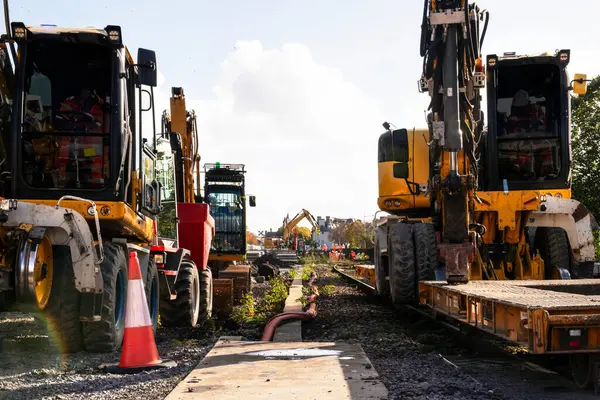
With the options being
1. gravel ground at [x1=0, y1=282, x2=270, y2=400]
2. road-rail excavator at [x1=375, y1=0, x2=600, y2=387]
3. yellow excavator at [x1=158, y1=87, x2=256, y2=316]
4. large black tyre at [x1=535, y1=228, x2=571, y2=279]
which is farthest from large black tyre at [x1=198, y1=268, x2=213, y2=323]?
large black tyre at [x1=535, y1=228, x2=571, y2=279]

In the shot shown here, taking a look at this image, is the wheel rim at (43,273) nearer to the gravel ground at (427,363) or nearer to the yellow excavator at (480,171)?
the gravel ground at (427,363)

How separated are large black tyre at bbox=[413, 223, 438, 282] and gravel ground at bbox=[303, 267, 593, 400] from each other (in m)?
0.81

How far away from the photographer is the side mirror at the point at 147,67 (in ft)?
28.7

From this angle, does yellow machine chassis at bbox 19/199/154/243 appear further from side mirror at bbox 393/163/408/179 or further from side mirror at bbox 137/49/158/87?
side mirror at bbox 393/163/408/179

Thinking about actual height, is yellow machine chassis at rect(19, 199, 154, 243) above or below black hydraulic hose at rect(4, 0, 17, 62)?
below

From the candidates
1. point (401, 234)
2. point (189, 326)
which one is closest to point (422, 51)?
point (401, 234)

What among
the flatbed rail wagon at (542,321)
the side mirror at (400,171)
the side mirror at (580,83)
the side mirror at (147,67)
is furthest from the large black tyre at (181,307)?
the side mirror at (580,83)

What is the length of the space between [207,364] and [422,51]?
5967mm

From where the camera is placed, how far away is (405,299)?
1102cm

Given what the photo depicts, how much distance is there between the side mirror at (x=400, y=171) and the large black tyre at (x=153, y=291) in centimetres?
420

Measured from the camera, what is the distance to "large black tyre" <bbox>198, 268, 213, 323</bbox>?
1345cm

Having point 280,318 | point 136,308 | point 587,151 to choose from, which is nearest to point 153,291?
point 280,318

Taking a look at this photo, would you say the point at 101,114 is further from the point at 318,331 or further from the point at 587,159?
the point at 587,159

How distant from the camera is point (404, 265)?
11.0 m
